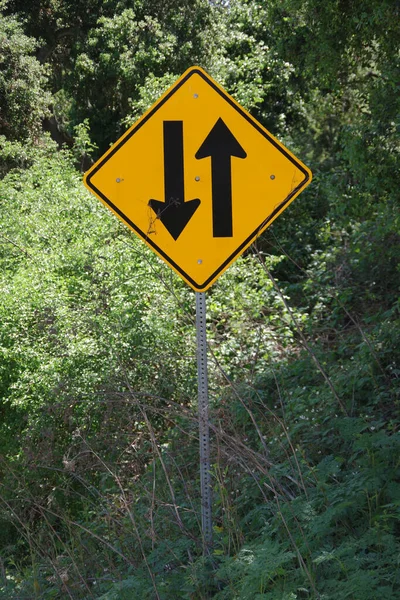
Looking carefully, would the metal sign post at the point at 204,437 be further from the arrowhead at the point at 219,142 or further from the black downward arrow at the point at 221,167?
the arrowhead at the point at 219,142

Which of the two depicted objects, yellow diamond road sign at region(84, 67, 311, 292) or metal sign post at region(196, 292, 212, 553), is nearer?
metal sign post at region(196, 292, 212, 553)

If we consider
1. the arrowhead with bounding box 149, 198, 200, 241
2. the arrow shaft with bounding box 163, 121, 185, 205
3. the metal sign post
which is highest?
the arrow shaft with bounding box 163, 121, 185, 205

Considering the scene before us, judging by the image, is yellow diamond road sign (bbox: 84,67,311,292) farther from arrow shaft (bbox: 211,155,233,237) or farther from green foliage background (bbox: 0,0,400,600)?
green foliage background (bbox: 0,0,400,600)

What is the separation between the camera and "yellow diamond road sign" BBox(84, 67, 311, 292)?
486cm

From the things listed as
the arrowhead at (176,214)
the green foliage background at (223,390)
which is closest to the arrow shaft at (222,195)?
A: the arrowhead at (176,214)

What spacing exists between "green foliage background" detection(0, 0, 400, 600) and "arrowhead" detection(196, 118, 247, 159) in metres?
0.78

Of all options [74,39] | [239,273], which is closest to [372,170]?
[239,273]

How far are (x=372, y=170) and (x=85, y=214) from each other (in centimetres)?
394

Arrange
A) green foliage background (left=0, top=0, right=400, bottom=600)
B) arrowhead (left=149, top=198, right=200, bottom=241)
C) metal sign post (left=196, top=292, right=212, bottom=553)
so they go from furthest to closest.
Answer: arrowhead (left=149, top=198, right=200, bottom=241), metal sign post (left=196, top=292, right=212, bottom=553), green foliage background (left=0, top=0, right=400, bottom=600)

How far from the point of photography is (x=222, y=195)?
4875 millimetres

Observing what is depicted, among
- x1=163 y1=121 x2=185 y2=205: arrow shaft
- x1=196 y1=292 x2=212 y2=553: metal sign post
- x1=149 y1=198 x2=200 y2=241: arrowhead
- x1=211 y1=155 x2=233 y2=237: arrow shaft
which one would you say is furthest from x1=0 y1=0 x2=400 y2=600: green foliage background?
x1=163 y1=121 x2=185 y2=205: arrow shaft

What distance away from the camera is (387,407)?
22.0ft

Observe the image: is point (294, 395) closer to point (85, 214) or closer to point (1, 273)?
point (1, 273)

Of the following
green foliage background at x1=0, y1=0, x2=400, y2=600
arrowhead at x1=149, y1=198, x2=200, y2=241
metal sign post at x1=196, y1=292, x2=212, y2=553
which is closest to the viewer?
green foliage background at x1=0, y1=0, x2=400, y2=600
